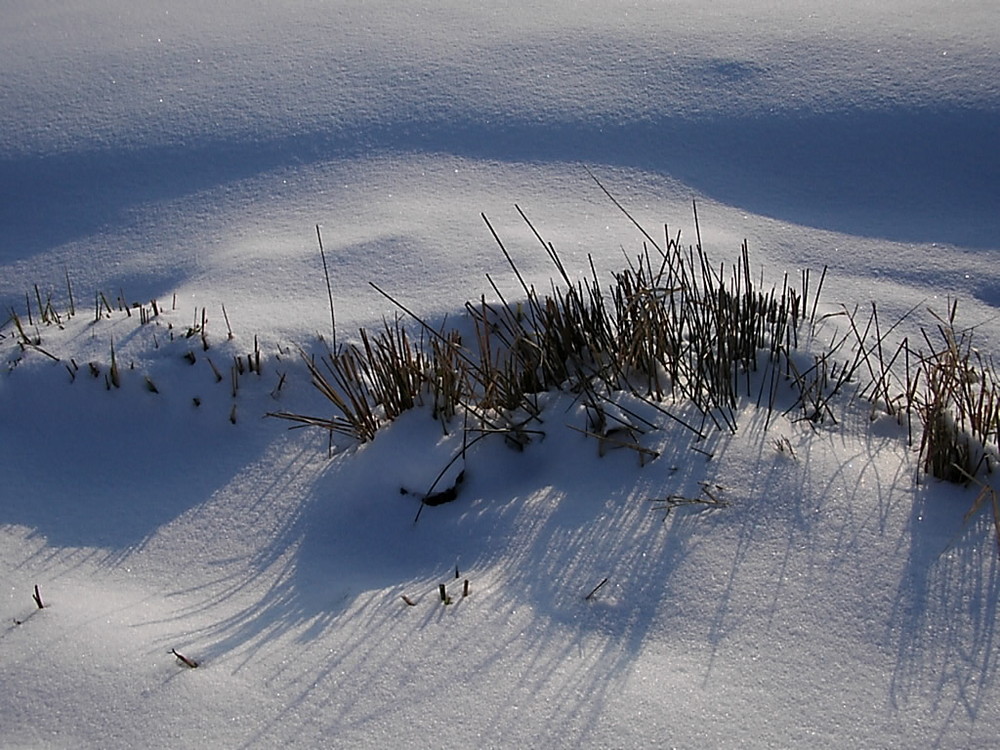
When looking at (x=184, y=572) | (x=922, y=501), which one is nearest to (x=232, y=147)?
(x=184, y=572)

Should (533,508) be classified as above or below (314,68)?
A: below

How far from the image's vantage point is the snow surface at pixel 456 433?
5.52ft

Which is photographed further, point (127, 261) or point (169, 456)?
point (127, 261)

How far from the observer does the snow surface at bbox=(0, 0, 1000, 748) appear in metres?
1.68

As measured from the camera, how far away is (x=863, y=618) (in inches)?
68.6

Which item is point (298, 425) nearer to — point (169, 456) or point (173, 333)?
point (169, 456)

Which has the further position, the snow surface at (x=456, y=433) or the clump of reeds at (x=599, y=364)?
the clump of reeds at (x=599, y=364)

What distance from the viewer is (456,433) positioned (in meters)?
2.31

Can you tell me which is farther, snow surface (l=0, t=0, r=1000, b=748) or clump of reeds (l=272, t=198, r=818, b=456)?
clump of reeds (l=272, t=198, r=818, b=456)

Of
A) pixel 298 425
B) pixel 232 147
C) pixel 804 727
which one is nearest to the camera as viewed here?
pixel 804 727

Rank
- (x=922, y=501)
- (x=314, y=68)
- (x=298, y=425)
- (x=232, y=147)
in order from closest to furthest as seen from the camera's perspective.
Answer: (x=922, y=501) → (x=298, y=425) → (x=232, y=147) → (x=314, y=68)

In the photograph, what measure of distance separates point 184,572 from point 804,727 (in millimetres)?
1309

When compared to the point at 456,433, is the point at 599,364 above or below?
above

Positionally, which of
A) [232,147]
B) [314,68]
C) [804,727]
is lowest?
[804,727]
